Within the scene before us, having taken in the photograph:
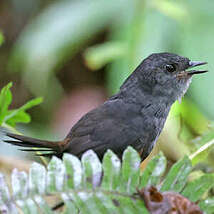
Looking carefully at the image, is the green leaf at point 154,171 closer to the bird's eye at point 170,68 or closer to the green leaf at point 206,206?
the green leaf at point 206,206

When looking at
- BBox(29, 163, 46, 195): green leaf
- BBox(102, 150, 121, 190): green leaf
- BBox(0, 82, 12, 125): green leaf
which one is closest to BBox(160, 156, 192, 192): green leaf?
BBox(102, 150, 121, 190): green leaf

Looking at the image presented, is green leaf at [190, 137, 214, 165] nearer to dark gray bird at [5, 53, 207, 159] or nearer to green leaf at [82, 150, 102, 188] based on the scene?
dark gray bird at [5, 53, 207, 159]

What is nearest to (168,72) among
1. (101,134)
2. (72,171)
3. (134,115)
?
(134,115)

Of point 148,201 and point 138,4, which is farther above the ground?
point 138,4

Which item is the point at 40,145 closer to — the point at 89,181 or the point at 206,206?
the point at 89,181

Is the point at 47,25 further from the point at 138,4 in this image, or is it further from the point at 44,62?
the point at 138,4

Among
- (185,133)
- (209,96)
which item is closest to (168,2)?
(209,96)
